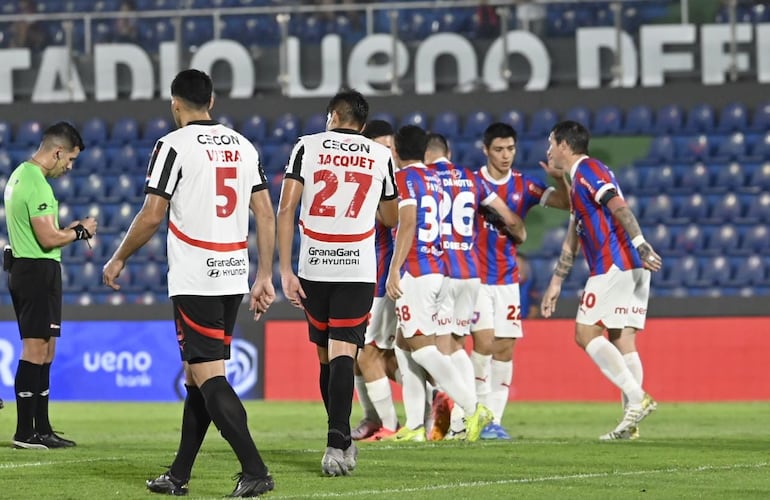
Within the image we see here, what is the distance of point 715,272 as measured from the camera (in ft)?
63.9

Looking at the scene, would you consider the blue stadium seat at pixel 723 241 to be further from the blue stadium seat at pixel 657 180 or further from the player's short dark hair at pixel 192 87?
the player's short dark hair at pixel 192 87

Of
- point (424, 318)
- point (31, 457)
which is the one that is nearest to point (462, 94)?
point (424, 318)

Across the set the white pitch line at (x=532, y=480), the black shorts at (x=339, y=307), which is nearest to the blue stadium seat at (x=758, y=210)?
the white pitch line at (x=532, y=480)

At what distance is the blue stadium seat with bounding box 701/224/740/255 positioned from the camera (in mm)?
19672

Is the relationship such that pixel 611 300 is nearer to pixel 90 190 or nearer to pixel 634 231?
pixel 634 231

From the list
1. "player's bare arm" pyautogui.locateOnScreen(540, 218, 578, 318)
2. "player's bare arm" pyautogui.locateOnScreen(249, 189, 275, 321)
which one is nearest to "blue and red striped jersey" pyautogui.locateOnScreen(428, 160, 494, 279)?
"player's bare arm" pyautogui.locateOnScreen(540, 218, 578, 318)

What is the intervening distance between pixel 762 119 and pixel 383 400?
1126 centimetres

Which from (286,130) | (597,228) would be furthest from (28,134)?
(597,228)

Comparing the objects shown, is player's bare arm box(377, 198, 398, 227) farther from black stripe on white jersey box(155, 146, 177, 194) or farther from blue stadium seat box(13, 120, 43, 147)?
blue stadium seat box(13, 120, 43, 147)

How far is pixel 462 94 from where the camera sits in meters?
21.0

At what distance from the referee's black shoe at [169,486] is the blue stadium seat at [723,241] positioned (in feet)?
44.7

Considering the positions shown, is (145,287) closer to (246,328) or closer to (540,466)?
(246,328)

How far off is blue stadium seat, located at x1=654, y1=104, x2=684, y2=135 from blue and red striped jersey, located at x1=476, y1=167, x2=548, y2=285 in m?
9.13

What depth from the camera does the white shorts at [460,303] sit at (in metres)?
11.2
